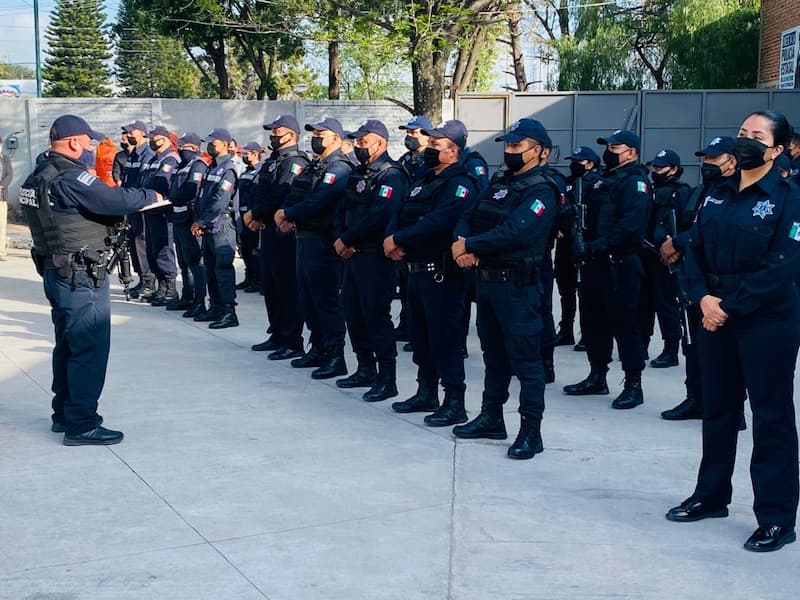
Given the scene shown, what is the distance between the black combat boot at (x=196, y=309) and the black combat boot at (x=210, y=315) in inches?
2.3

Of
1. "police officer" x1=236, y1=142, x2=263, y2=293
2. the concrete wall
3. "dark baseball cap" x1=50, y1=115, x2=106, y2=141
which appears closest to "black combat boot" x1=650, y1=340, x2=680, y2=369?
"dark baseball cap" x1=50, y1=115, x2=106, y2=141

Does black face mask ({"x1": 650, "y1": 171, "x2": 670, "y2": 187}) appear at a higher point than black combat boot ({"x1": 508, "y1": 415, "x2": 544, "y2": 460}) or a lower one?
higher

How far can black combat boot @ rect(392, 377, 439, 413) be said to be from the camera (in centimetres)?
712

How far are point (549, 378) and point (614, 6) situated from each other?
2375 centimetres

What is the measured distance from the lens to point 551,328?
8.17 m

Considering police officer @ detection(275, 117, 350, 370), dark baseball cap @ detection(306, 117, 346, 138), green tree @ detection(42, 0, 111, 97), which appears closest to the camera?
police officer @ detection(275, 117, 350, 370)

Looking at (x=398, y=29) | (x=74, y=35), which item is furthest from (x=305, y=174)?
(x=74, y=35)

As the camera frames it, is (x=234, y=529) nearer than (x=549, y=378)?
Yes

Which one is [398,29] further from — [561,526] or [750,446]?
[561,526]

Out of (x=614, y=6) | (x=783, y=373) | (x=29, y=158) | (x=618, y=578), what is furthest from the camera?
(x=614, y=6)

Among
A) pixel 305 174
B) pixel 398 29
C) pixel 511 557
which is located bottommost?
pixel 511 557

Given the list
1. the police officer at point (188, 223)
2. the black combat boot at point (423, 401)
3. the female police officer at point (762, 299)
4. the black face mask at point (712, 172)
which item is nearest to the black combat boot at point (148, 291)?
the police officer at point (188, 223)

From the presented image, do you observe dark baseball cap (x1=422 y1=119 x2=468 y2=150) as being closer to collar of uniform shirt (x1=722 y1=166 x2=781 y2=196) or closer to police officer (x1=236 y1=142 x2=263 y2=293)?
collar of uniform shirt (x1=722 y1=166 x2=781 y2=196)

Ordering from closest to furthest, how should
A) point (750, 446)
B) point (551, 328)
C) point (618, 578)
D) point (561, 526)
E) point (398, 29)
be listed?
point (618, 578)
point (561, 526)
point (750, 446)
point (551, 328)
point (398, 29)
